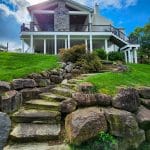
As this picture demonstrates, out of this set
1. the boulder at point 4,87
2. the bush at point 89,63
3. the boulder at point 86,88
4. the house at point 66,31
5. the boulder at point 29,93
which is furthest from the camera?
the house at point 66,31

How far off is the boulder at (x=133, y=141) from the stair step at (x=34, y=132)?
151 centimetres

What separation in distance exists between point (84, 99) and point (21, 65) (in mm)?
5142

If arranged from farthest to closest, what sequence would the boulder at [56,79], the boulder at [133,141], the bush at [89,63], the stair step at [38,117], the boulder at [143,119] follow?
1. the bush at [89,63]
2. the boulder at [56,79]
3. the boulder at [143,119]
4. the stair step at [38,117]
5. the boulder at [133,141]

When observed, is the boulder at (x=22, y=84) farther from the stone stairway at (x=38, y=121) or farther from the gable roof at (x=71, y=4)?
the gable roof at (x=71, y=4)

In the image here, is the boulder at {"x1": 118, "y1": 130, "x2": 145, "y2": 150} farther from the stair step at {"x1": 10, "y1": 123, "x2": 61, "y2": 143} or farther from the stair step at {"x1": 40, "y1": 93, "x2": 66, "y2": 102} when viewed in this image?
the stair step at {"x1": 40, "y1": 93, "x2": 66, "y2": 102}

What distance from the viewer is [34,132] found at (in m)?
5.88

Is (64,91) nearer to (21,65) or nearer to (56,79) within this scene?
(56,79)

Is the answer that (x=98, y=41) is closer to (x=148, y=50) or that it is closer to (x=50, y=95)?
(x=148, y=50)

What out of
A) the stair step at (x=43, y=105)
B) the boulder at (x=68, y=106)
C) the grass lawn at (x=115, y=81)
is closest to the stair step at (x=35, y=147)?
the boulder at (x=68, y=106)

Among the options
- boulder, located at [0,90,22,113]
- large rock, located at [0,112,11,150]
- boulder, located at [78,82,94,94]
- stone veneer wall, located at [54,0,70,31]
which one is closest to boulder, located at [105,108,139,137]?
boulder, located at [78,82,94,94]

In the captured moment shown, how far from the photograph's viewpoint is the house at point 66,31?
25609 mm

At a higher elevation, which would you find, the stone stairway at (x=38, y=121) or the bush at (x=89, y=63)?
the bush at (x=89, y=63)

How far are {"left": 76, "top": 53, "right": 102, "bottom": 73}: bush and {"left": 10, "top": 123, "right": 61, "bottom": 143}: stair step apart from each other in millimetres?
5138

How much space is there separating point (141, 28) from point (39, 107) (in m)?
31.4
